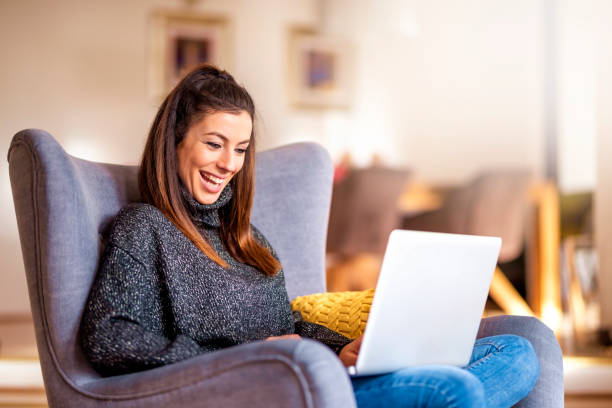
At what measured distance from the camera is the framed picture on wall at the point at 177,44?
13.5ft

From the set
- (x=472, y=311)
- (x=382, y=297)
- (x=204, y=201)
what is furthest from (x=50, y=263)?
(x=472, y=311)

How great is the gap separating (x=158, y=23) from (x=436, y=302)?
355 centimetres

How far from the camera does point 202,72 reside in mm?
1381

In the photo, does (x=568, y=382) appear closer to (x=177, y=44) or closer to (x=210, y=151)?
(x=210, y=151)

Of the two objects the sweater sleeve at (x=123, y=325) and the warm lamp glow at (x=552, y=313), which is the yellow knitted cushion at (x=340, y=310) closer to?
the sweater sleeve at (x=123, y=325)

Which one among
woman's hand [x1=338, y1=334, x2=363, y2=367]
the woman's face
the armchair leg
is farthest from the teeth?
the armchair leg

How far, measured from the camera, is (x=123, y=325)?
1.02m

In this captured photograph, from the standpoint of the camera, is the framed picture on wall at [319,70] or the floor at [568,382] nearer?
the floor at [568,382]

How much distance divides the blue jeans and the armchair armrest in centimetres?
14

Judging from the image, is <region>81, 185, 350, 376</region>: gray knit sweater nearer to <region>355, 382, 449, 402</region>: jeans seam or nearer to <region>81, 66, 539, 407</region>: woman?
<region>81, 66, 539, 407</region>: woman

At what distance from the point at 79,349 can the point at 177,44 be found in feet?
11.0

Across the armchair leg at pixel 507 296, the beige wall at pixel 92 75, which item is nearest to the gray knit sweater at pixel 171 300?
the armchair leg at pixel 507 296

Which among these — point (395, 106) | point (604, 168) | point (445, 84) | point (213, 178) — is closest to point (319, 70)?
point (395, 106)

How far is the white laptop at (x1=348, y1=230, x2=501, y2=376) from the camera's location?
947 mm
